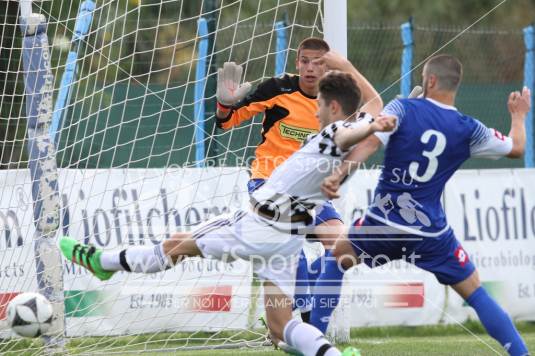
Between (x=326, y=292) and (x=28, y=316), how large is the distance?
2060mm

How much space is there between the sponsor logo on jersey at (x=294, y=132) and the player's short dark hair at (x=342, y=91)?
5.29 ft

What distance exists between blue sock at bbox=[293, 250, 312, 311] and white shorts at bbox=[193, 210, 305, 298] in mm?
1169

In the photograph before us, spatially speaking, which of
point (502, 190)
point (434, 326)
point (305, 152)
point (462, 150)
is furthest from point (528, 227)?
Answer: point (305, 152)

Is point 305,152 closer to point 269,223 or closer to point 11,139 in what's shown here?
point 269,223

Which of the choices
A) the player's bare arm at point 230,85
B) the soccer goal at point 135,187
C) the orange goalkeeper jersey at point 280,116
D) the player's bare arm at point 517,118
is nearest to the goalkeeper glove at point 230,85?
the player's bare arm at point 230,85

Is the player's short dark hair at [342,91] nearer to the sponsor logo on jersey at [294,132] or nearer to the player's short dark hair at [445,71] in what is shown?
the player's short dark hair at [445,71]

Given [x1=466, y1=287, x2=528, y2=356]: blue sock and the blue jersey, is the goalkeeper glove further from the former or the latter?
[x1=466, y1=287, x2=528, y2=356]: blue sock

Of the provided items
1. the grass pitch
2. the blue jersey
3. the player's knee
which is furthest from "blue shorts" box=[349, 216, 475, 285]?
the grass pitch

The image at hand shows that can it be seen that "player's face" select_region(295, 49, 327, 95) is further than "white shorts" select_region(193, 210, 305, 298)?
Yes

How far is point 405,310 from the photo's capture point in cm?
1033

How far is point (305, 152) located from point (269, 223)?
507mm

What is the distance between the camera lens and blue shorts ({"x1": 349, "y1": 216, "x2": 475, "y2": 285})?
21.7 feet

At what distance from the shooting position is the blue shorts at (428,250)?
661 cm

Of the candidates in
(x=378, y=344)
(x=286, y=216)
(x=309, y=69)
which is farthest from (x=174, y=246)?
(x=378, y=344)
